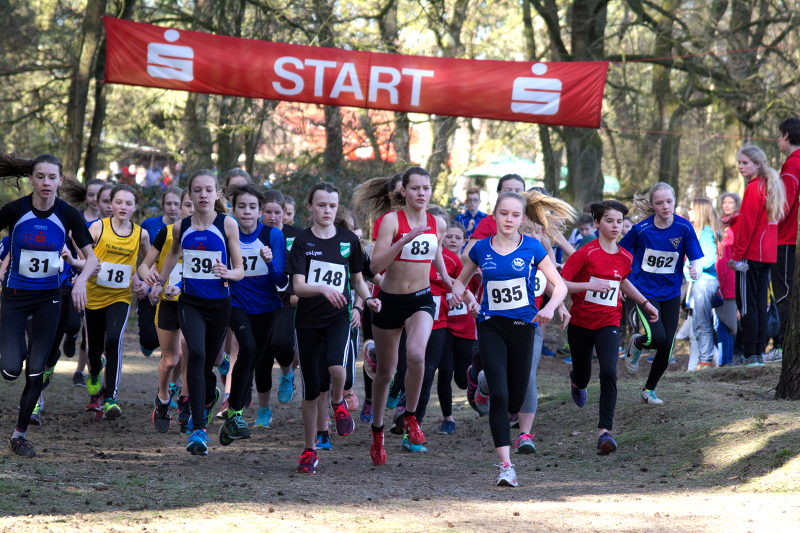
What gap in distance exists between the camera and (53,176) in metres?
7.25

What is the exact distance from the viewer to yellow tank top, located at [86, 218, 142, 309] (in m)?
9.18

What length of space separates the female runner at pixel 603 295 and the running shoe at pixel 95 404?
4356mm

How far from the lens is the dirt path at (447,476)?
17.3 feet

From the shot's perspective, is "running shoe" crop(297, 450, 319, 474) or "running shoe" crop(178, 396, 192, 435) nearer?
"running shoe" crop(297, 450, 319, 474)

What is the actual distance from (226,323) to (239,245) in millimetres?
580

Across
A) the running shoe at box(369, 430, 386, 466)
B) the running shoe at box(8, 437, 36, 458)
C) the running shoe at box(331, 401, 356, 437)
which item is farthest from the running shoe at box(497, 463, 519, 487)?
the running shoe at box(8, 437, 36, 458)

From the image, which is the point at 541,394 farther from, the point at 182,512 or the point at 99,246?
the point at 182,512

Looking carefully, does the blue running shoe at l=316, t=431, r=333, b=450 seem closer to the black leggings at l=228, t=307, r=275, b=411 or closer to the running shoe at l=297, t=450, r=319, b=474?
the black leggings at l=228, t=307, r=275, b=411

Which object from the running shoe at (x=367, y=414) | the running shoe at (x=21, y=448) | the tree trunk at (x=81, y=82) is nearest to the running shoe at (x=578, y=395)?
the running shoe at (x=367, y=414)

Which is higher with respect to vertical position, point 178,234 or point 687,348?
point 178,234

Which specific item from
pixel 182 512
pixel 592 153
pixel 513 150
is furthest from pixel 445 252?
pixel 513 150

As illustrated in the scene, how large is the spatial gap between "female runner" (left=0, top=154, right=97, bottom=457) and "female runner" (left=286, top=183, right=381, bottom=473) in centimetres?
154

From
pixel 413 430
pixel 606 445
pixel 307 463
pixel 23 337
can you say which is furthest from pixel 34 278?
pixel 606 445

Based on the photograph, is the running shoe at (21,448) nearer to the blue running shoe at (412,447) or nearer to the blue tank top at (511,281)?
the blue running shoe at (412,447)
